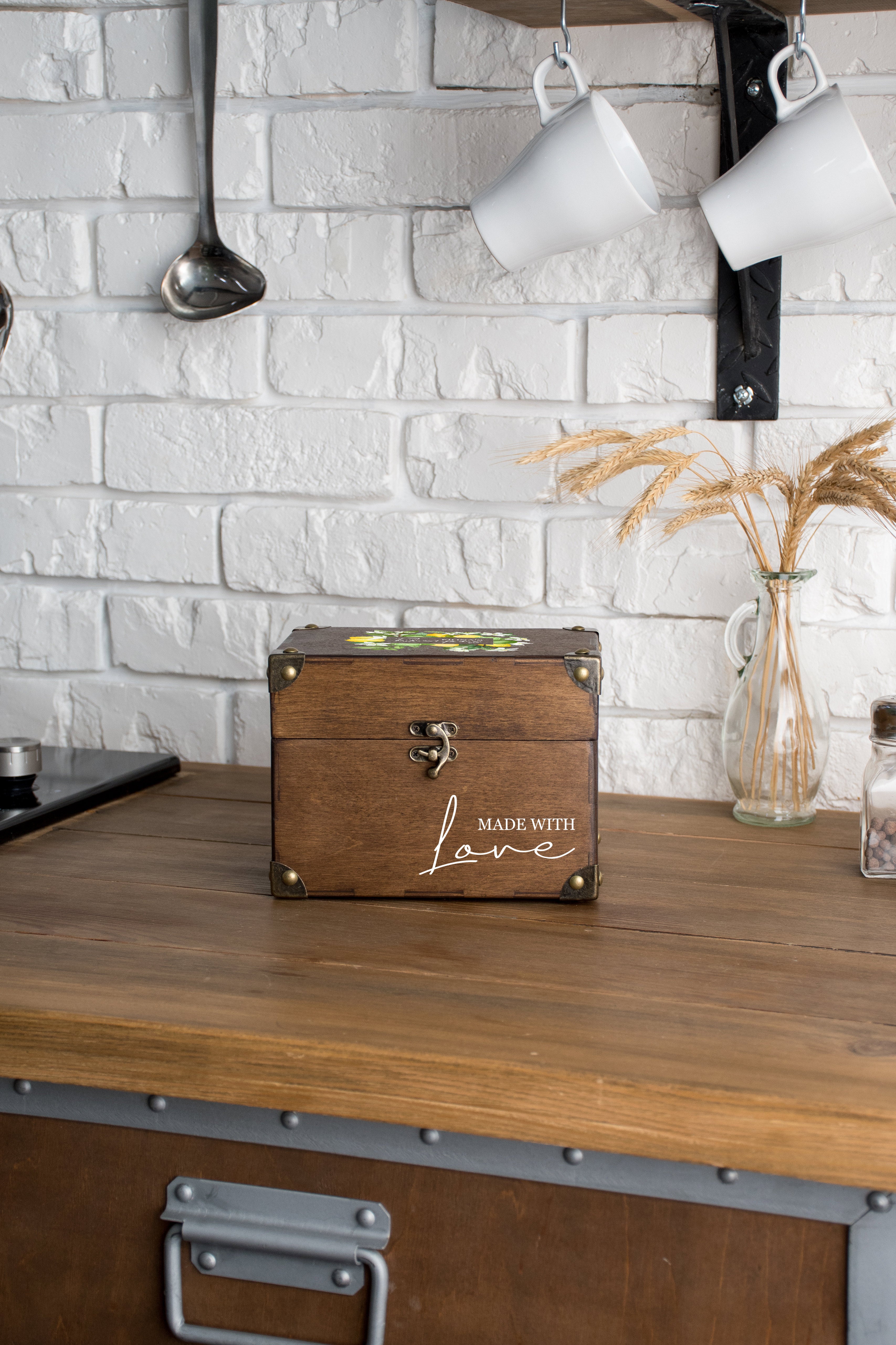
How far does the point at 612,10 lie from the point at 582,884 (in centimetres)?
79

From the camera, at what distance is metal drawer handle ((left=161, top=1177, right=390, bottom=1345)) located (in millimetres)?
673

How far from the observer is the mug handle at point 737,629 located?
44.1 inches

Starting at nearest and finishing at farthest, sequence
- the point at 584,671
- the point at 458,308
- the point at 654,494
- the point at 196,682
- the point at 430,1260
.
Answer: the point at 430,1260 < the point at 584,671 < the point at 654,494 < the point at 458,308 < the point at 196,682

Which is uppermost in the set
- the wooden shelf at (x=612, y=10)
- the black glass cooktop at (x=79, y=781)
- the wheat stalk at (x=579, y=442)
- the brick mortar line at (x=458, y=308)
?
the wooden shelf at (x=612, y=10)

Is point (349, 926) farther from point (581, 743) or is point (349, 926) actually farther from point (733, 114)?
point (733, 114)

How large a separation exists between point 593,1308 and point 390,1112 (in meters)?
0.16

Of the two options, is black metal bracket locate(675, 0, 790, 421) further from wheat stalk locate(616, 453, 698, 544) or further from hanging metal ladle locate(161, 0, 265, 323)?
hanging metal ladle locate(161, 0, 265, 323)

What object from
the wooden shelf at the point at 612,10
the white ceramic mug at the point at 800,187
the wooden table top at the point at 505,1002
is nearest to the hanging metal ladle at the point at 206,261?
the wooden shelf at the point at 612,10

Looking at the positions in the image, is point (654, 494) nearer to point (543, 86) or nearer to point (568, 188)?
point (568, 188)

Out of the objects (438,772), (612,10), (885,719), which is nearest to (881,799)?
(885,719)

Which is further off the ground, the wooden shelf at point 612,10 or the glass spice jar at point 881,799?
the wooden shelf at point 612,10

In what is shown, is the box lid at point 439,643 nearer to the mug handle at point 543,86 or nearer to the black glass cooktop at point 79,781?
the black glass cooktop at point 79,781

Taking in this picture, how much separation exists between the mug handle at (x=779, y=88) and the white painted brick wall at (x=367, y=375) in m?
0.11

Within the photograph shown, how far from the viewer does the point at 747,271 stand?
1096 mm
